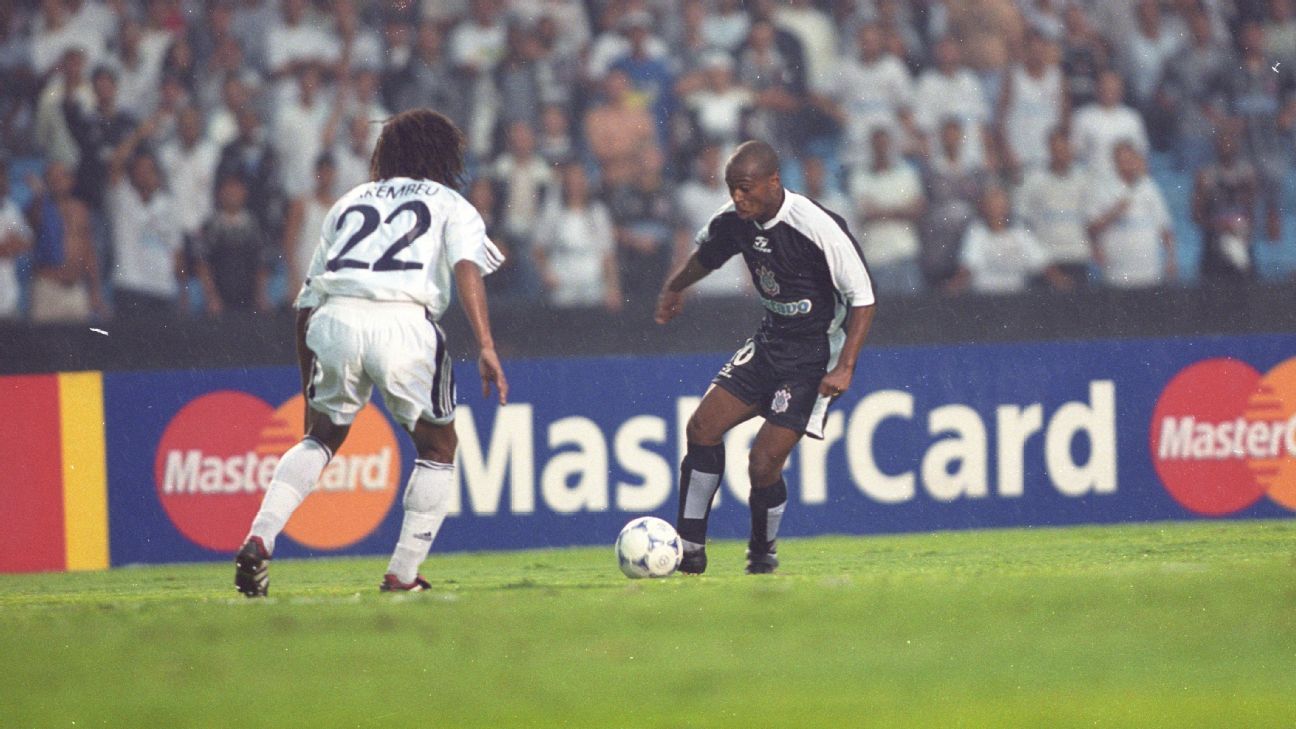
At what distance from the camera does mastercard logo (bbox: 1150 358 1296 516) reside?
10.2 metres

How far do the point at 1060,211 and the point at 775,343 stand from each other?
5.12m

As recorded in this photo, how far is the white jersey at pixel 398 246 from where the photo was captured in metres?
Answer: 5.64

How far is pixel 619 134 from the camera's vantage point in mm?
11398

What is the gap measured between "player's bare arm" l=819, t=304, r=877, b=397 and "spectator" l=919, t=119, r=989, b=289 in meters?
4.59

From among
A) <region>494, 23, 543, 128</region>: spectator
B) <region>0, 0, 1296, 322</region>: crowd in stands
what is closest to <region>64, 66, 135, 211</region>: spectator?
<region>0, 0, 1296, 322</region>: crowd in stands

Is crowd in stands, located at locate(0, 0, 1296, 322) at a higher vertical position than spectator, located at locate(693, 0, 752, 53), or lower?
lower

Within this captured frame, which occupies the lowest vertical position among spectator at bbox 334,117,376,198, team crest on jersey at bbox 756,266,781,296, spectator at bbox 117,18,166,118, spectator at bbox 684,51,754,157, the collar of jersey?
team crest on jersey at bbox 756,266,781,296

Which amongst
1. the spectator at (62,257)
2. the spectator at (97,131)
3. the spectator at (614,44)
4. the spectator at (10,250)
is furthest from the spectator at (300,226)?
the spectator at (614,44)

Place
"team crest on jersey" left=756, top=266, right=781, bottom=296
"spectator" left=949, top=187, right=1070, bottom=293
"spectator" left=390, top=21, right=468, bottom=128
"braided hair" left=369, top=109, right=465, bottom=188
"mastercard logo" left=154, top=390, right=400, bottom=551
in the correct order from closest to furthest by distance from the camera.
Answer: "braided hair" left=369, top=109, right=465, bottom=188, "team crest on jersey" left=756, top=266, right=781, bottom=296, "mastercard logo" left=154, top=390, right=400, bottom=551, "spectator" left=949, top=187, right=1070, bottom=293, "spectator" left=390, top=21, right=468, bottom=128

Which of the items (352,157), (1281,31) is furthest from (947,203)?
(352,157)

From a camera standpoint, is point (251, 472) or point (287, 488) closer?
point (287, 488)

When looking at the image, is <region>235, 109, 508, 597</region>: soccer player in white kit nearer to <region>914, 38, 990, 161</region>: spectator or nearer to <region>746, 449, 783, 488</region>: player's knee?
<region>746, 449, 783, 488</region>: player's knee

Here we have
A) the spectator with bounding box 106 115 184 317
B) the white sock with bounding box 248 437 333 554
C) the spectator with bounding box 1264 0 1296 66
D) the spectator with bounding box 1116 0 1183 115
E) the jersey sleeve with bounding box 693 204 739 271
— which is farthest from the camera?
the spectator with bounding box 1264 0 1296 66

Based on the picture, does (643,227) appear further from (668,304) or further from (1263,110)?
(1263,110)
